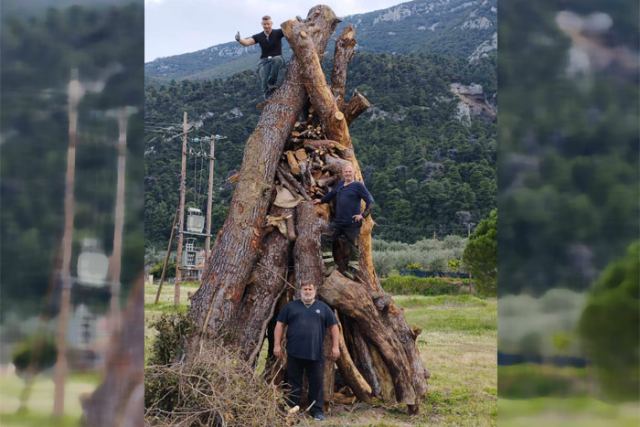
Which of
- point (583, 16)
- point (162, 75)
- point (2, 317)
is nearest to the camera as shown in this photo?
point (583, 16)

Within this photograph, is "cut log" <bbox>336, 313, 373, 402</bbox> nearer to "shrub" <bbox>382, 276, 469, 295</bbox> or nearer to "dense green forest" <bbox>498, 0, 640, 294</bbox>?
"dense green forest" <bbox>498, 0, 640, 294</bbox>

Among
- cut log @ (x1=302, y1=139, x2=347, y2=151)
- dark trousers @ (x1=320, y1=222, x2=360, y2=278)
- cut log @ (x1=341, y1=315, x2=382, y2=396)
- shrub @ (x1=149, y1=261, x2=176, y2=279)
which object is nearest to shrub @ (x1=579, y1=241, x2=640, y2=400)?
dark trousers @ (x1=320, y1=222, x2=360, y2=278)

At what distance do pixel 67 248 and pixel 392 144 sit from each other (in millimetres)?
36869

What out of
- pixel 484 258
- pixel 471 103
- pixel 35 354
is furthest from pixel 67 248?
pixel 471 103

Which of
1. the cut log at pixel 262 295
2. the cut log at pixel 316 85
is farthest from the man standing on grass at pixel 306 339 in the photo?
the cut log at pixel 316 85

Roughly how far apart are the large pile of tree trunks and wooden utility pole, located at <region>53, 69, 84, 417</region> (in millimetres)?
5289

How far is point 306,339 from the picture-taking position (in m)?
6.53

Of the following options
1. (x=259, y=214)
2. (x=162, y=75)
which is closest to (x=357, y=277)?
(x=259, y=214)

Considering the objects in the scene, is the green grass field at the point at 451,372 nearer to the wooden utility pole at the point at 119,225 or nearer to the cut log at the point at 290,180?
the cut log at the point at 290,180

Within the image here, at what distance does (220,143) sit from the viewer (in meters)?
34.9

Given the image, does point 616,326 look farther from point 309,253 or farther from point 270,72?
point 270,72

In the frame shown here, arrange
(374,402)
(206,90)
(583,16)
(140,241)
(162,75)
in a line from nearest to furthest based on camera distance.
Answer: (583,16), (140,241), (374,402), (206,90), (162,75)

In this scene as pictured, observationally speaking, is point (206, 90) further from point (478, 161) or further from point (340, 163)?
point (340, 163)

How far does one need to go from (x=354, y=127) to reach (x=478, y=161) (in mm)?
7533
